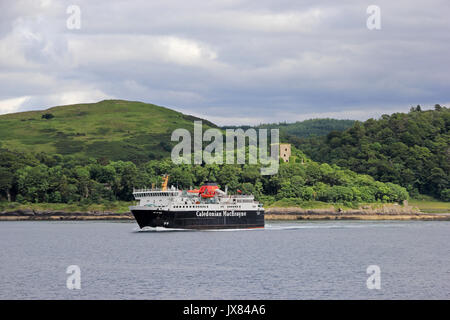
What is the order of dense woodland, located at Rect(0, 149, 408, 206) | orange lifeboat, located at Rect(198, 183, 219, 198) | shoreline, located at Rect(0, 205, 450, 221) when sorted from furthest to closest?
dense woodland, located at Rect(0, 149, 408, 206), shoreline, located at Rect(0, 205, 450, 221), orange lifeboat, located at Rect(198, 183, 219, 198)

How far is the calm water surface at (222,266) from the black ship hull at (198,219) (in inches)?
109

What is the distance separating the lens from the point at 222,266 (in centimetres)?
6450

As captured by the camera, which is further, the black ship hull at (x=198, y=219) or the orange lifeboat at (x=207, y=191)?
the orange lifeboat at (x=207, y=191)

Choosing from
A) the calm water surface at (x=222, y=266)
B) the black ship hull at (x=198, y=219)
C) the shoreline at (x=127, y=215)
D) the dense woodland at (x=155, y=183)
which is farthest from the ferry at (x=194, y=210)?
the dense woodland at (x=155, y=183)

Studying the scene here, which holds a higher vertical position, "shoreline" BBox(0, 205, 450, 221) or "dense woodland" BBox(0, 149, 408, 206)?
"dense woodland" BBox(0, 149, 408, 206)

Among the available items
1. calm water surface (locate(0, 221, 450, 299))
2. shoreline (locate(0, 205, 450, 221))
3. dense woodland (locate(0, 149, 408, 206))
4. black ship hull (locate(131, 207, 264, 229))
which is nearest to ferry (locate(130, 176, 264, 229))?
black ship hull (locate(131, 207, 264, 229))

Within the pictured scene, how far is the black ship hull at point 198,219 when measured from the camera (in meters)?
103

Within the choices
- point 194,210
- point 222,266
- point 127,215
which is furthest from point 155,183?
point 222,266

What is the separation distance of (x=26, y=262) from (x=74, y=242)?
80.5 feet

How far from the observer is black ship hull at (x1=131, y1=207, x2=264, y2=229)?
339 ft

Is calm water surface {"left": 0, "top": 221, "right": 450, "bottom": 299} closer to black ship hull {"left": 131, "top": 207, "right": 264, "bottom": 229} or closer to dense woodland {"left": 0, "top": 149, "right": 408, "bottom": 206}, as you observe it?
black ship hull {"left": 131, "top": 207, "right": 264, "bottom": 229}

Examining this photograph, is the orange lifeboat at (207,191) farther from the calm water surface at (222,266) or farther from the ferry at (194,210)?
the calm water surface at (222,266)

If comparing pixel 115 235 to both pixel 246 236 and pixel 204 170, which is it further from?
pixel 204 170
